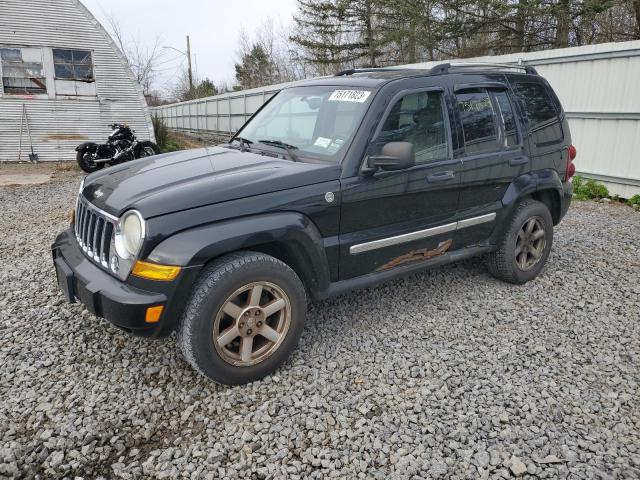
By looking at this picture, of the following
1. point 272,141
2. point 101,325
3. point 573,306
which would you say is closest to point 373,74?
point 272,141

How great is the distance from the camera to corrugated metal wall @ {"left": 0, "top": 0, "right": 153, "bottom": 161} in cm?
1302

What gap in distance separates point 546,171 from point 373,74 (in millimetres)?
1866

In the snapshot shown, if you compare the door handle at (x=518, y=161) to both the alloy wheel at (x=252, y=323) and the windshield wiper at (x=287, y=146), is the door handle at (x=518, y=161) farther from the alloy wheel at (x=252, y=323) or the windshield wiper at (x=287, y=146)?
the alloy wheel at (x=252, y=323)

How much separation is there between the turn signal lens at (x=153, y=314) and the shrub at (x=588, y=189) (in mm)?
8232

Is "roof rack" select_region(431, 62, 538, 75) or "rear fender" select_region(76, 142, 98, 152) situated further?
"rear fender" select_region(76, 142, 98, 152)

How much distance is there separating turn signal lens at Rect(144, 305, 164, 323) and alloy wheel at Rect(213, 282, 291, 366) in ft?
1.05

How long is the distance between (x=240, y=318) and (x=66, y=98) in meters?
13.7

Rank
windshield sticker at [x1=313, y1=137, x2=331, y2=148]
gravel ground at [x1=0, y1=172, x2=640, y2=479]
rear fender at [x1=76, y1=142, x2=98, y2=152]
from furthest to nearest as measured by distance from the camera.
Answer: rear fender at [x1=76, y1=142, x2=98, y2=152] < windshield sticker at [x1=313, y1=137, x2=331, y2=148] < gravel ground at [x1=0, y1=172, x2=640, y2=479]

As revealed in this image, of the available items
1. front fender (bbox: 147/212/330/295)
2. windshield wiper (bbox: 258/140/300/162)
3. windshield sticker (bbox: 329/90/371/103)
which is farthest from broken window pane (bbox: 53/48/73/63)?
front fender (bbox: 147/212/330/295)

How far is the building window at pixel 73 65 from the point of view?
1356cm

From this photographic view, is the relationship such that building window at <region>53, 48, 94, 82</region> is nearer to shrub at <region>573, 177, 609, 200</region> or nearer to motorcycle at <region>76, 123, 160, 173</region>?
motorcycle at <region>76, 123, 160, 173</region>

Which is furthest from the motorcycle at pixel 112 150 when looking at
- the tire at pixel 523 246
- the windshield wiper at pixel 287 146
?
the tire at pixel 523 246

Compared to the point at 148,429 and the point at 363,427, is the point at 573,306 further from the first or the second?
the point at 148,429

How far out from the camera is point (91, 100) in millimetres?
14148
